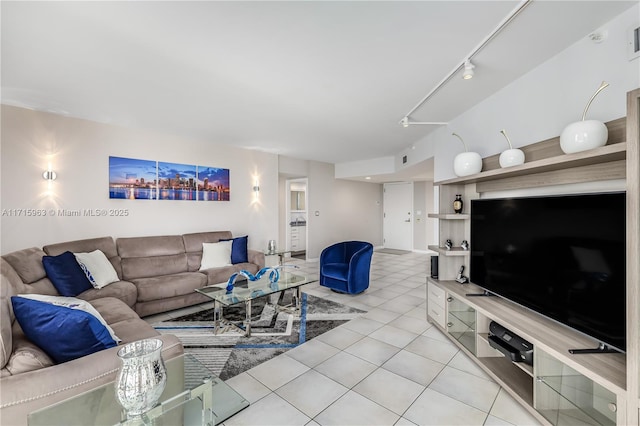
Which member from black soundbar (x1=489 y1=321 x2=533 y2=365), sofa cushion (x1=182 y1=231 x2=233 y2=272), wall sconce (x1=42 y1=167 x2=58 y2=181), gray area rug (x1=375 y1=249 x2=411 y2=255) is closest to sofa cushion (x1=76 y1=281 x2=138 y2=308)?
sofa cushion (x1=182 y1=231 x2=233 y2=272)

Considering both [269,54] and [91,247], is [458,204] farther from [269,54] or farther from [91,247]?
[91,247]

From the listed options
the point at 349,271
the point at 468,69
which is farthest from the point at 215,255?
the point at 468,69

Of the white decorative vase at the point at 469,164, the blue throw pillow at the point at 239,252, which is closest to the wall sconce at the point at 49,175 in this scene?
the blue throw pillow at the point at 239,252

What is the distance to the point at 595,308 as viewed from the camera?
152 centimetres

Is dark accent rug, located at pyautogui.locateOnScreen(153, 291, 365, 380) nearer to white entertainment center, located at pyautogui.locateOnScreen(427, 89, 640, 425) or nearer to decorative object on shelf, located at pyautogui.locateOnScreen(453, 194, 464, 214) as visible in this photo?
white entertainment center, located at pyautogui.locateOnScreen(427, 89, 640, 425)

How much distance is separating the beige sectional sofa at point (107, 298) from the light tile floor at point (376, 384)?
839mm

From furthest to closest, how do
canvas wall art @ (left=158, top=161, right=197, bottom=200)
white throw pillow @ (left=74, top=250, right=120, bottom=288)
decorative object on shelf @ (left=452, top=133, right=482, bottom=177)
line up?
canvas wall art @ (left=158, top=161, right=197, bottom=200) < white throw pillow @ (left=74, top=250, right=120, bottom=288) < decorative object on shelf @ (left=452, top=133, right=482, bottom=177)

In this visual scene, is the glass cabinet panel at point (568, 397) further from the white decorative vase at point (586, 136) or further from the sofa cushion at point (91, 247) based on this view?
the sofa cushion at point (91, 247)

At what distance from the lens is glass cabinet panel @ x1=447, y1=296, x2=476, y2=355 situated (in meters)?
2.49

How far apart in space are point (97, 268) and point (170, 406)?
2.64 meters

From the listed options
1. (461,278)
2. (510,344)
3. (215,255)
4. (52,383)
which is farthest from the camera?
(215,255)

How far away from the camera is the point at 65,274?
2.79 metres

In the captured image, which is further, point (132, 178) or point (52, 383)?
point (132, 178)

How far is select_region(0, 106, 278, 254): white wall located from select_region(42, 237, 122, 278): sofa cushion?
0.90ft
